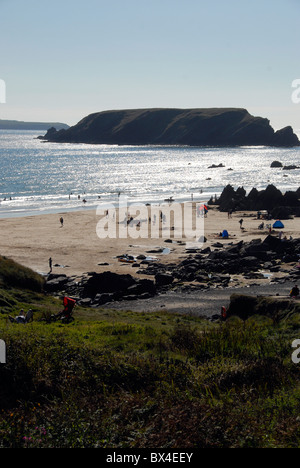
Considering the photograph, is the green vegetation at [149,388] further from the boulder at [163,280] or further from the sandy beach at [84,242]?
the sandy beach at [84,242]

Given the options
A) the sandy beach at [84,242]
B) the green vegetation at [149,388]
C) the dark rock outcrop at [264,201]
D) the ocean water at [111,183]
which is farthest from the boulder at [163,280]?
the ocean water at [111,183]

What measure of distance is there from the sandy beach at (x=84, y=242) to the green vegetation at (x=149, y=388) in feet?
52.7

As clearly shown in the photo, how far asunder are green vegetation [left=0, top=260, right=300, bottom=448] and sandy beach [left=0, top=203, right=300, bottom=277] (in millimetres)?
16055

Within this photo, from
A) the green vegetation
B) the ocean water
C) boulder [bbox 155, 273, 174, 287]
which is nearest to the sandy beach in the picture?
boulder [bbox 155, 273, 174, 287]

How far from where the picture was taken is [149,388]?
30.9 feet

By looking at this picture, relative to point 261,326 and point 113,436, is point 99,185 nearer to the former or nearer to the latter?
point 261,326

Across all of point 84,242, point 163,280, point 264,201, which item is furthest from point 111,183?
point 163,280

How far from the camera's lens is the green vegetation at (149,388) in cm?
731

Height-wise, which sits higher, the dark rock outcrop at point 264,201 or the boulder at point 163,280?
the dark rock outcrop at point 264,201

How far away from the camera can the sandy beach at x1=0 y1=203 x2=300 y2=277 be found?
30.6m

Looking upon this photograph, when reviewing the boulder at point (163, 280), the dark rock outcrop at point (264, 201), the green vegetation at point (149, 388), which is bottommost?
the boulder at point (163, 280)

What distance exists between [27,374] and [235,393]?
13.5 ft

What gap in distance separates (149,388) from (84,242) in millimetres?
29156

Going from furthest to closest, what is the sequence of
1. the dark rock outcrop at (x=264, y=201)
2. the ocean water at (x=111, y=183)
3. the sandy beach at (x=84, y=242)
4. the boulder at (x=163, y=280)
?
the ocean water at (x=111, y=183)
the dark rock outcrop at (x=264, y=201)
the sandy beach at (x=84, y=242)
the boulder at (x=163, y=280)
